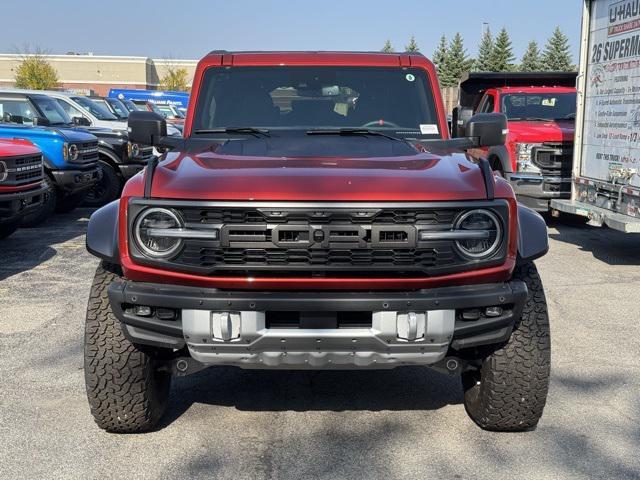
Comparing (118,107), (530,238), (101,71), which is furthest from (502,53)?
(530,238)

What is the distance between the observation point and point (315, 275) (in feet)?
10.7

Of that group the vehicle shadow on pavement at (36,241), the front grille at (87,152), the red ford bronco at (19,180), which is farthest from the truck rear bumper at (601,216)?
the front grille at (87,152)

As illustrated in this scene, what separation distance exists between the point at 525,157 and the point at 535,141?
10.3 inches

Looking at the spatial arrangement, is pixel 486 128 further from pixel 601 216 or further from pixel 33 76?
pixel 33 76

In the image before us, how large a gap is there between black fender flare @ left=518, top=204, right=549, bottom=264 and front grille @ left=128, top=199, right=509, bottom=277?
38 cm

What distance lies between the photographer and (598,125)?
8.91 metres

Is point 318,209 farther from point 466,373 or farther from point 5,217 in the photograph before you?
point 5,217

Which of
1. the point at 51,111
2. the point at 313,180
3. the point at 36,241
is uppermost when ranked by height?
the point at 51,111

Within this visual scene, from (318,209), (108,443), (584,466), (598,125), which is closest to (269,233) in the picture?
(318,209)

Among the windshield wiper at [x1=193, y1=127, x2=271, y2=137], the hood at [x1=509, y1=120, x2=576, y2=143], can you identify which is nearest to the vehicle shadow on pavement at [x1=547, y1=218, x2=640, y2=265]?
the hood at [x1=509, y1=120, x2=576, y2=143]

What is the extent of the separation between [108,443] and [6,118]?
9117 mm

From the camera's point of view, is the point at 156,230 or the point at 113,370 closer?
the point at 156,230

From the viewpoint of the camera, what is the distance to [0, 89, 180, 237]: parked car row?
326 inches

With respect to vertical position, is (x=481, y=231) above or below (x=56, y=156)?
above
